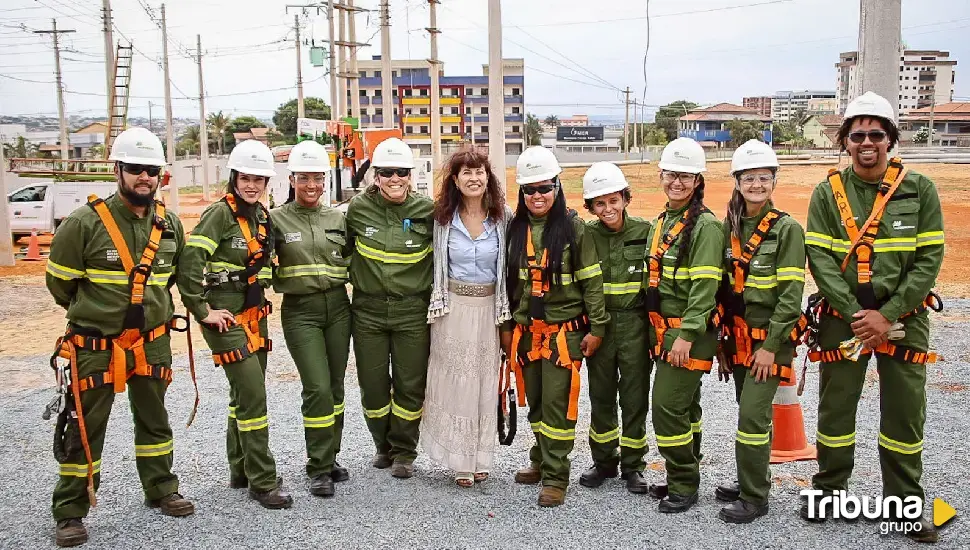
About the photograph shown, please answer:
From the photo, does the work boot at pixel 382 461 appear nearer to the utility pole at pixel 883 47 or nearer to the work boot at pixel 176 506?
the work boot at pixel 176 506

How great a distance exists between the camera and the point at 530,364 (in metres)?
5.74

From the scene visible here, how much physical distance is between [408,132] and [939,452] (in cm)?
10042

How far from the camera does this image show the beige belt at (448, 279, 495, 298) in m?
5.75

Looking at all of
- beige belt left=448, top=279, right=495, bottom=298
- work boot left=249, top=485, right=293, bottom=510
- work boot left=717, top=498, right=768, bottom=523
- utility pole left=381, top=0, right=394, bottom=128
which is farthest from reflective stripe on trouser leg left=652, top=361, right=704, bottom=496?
utility pole left=381, top=0, right=394, bottom=128

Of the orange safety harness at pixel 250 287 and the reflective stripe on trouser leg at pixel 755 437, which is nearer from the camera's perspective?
the reflective stripe on trouser leg at pixel 755 437

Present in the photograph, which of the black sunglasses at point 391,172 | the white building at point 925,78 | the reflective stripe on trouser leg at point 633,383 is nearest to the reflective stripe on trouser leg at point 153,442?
the black sunglasses at point 391,172

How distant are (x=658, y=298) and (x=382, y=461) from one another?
2.43 m

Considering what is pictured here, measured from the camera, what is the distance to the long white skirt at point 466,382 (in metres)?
5.79

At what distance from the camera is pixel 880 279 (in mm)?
4883

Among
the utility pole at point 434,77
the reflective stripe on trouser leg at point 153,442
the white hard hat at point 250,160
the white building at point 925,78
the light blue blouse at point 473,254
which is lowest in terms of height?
the reflective stripe on trouser leg at point 153,442

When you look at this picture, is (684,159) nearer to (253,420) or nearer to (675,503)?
(675,503)

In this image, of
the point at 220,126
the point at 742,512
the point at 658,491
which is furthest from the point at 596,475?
the point at 220,126

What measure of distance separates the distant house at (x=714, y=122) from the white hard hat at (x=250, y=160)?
324 ft

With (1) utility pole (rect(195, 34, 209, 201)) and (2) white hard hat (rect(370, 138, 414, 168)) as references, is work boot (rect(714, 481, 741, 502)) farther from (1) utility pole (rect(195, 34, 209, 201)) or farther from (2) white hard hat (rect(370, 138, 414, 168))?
(1) utility pole (rect(195, 34, 209, 201))
